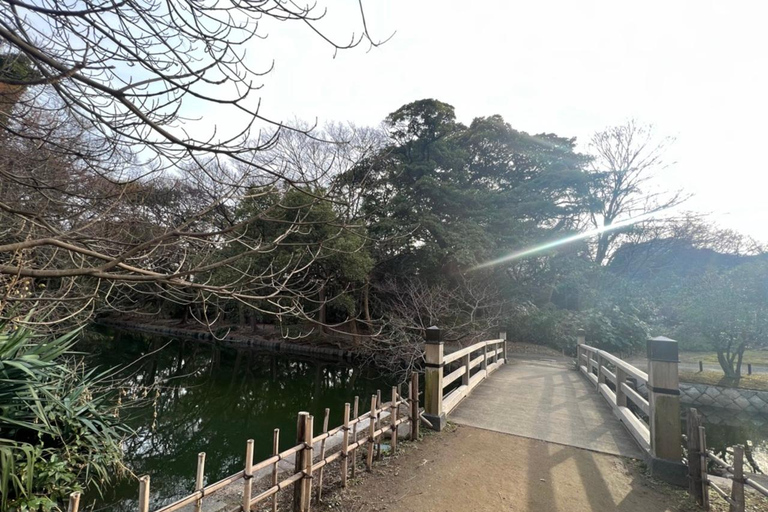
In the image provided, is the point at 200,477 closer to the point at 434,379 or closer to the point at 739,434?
the point at 434,379

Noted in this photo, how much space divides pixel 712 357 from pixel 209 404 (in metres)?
15.8

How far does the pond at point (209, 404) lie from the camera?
4.59m

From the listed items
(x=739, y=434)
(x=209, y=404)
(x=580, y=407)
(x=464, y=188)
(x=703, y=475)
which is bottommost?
(x=739, y=434)

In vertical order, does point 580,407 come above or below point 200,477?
below

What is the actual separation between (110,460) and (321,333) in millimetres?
11531

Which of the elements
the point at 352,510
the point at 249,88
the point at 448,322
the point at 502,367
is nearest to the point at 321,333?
the point at 448,322

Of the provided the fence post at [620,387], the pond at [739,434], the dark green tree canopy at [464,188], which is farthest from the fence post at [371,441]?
the dark green tree canopy at [464,188]

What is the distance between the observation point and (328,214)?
10.9 m

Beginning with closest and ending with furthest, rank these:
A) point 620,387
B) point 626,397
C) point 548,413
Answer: point 620,387, point 548,413, point 626,397

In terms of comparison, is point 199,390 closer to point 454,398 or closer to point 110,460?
point 110,460

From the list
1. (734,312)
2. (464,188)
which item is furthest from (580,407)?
(464,188)

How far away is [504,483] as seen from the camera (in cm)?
285

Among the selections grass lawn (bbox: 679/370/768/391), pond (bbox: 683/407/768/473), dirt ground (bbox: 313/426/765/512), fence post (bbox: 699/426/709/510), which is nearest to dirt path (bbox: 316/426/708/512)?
dirt ground (bbox: 313/426/765/512)

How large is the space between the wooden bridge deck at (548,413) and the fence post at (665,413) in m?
0.38
